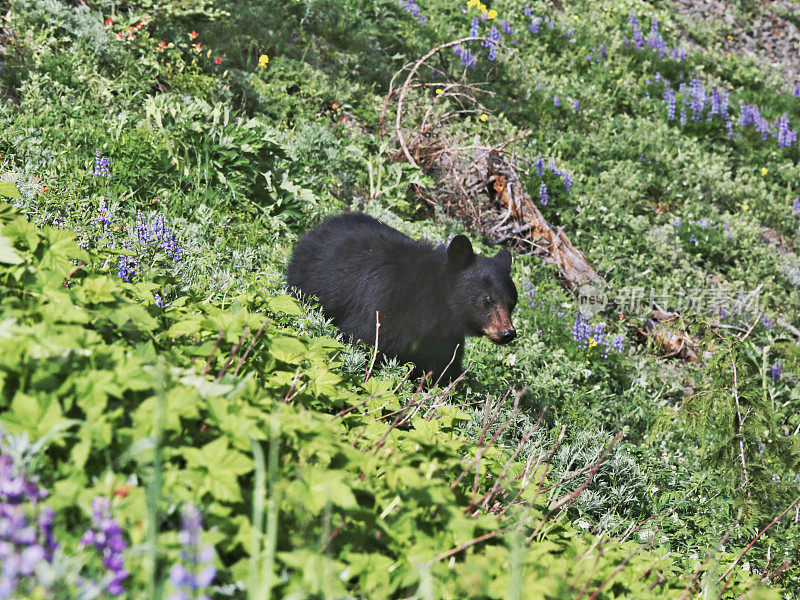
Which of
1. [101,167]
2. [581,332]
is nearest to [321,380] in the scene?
[101,167]

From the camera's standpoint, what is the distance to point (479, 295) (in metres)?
4.50

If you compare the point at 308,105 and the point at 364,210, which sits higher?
the point at 308,105

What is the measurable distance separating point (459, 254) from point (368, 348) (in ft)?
2.76

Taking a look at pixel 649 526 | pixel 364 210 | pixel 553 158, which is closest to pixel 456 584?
pixel 649 526

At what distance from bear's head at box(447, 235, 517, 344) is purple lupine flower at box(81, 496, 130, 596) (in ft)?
10.2

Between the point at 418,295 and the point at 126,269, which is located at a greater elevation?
the point at 418,295

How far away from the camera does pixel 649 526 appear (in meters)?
4.26

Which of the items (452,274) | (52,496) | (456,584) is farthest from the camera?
(452,274)

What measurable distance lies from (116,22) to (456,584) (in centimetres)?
690

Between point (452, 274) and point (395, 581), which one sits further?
point (452, 274)

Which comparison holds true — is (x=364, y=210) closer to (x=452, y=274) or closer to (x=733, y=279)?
(x=452, y=274)

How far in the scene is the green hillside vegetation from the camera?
1803mm

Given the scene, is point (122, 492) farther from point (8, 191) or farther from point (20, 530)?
point (8, 191)

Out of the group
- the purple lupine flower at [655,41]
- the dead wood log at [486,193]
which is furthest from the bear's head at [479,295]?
the purple lupine flower at [655,41]
